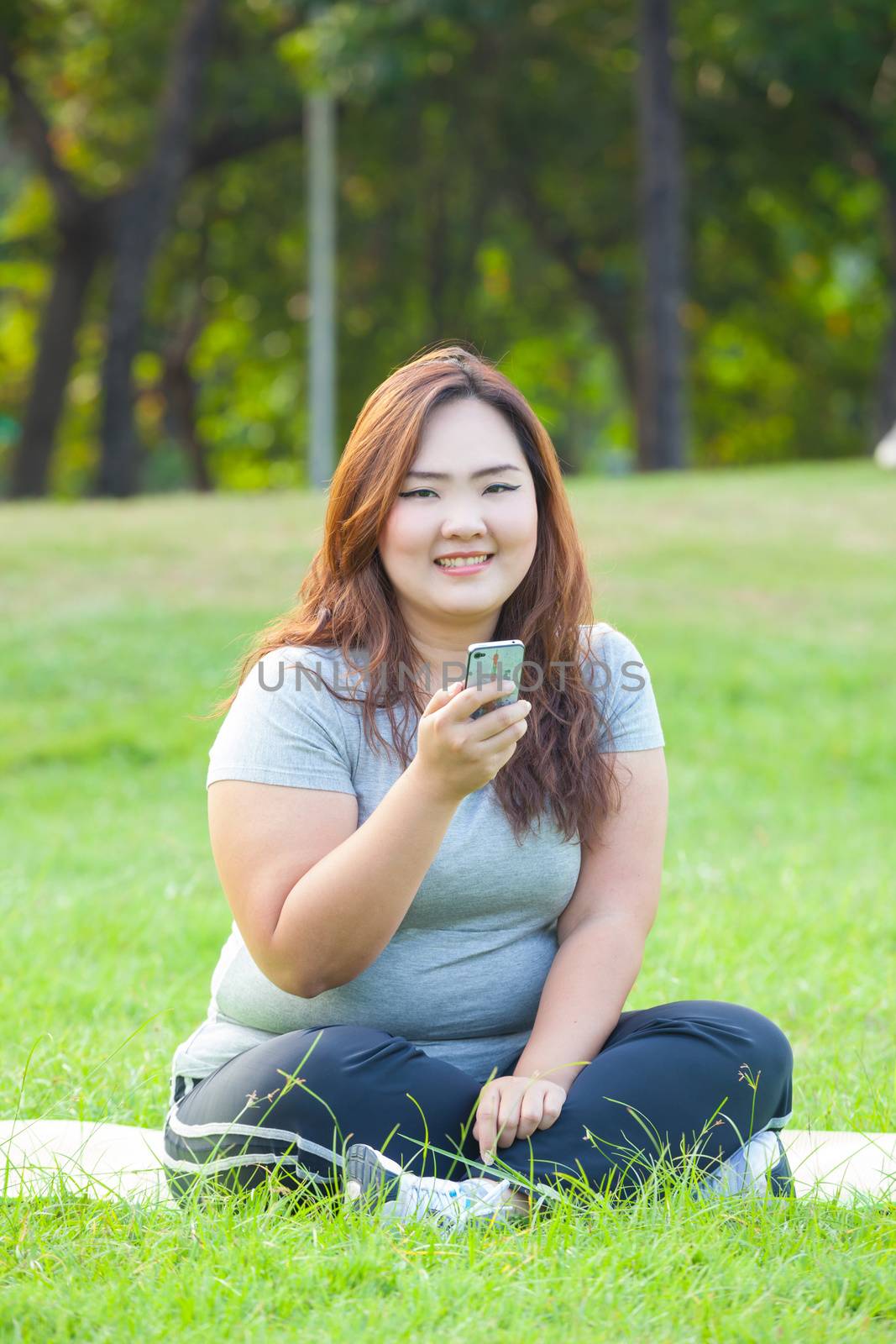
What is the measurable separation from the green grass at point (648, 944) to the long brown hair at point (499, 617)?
0.69m

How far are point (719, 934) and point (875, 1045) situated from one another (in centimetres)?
90

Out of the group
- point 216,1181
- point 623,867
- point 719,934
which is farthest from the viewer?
point 719,934

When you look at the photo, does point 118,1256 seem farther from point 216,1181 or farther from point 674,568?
point 674,568

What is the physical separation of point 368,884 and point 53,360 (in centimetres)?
1980

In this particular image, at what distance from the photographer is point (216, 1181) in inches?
98.3

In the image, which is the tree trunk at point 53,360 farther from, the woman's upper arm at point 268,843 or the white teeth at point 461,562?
the woman's upper arm at point 268,843

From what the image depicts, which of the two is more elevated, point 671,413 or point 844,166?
point 844,166

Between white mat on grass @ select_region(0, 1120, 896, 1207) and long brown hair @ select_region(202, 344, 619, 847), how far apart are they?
706 mm

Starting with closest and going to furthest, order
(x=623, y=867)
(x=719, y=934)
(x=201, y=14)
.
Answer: (x=623, y=867) → (x=719, y=934) → (x=201, y=14)

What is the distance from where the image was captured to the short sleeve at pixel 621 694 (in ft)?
9.29

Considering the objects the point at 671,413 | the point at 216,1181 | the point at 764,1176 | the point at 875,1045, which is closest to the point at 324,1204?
the point at 216,1181

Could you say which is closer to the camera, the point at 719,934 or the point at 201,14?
the point at 719,934

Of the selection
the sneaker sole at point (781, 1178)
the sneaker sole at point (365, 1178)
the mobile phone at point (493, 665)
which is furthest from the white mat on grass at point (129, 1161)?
the mobile phone at point (493, 665)

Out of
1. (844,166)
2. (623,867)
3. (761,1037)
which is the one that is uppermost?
(844,166)
